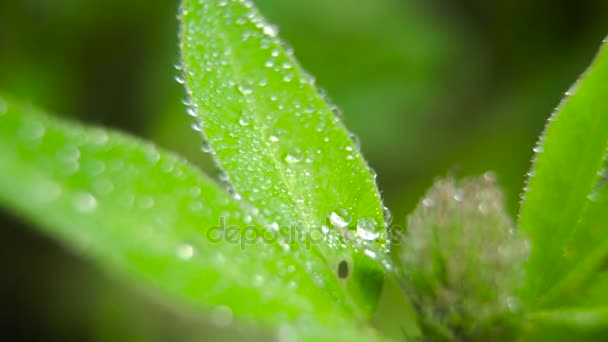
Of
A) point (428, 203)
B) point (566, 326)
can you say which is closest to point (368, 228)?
point (428, 203)

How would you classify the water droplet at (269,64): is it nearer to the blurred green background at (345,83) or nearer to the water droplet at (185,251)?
the water droplet at (185,251)

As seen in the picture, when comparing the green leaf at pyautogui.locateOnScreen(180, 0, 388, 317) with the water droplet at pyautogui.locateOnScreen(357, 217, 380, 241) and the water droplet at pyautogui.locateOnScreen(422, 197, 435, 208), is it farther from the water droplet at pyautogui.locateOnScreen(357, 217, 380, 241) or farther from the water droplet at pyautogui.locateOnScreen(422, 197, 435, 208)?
the water droplet at pyautogui.locateOnScreen(422, 197, 435, 208)

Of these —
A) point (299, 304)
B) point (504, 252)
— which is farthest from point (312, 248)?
point (504, 252)

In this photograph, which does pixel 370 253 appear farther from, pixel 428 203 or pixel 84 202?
pixel 84 202

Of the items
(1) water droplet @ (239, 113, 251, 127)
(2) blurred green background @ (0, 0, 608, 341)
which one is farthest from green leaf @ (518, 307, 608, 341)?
(2) blurred green background @ (0, 0, 608, 341)

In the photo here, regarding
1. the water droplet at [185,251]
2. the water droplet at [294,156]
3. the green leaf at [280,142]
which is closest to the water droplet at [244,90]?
the green leaf at [280,142]
